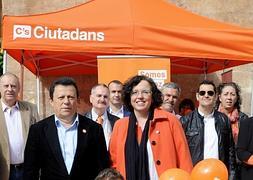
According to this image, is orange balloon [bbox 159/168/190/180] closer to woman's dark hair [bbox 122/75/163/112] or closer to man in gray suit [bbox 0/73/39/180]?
woman's dark hair [bbox 122/75/163/112]

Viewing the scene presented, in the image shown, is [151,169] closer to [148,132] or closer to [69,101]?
[148,132]

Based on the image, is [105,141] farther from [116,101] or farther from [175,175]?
[116,101]

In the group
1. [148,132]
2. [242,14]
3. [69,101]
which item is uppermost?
[242,14]

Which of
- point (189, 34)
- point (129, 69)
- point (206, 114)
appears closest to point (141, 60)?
point (129, 69)

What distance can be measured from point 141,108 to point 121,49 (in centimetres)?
271

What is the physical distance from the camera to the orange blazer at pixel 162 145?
147 inches

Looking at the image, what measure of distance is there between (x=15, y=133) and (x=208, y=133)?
193cm

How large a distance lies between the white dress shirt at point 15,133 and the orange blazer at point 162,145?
4.36 feet

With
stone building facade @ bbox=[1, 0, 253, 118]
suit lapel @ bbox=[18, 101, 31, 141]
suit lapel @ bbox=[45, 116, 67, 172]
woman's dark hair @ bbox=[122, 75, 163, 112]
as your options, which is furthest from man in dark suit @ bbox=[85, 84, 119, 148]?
stone building facade @ bbox=[1, 0, 253, 118]

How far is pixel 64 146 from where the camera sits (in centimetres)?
373

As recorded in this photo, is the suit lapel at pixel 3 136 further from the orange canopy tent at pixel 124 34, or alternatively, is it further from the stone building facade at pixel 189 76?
the stone building facade at pixel 189 76

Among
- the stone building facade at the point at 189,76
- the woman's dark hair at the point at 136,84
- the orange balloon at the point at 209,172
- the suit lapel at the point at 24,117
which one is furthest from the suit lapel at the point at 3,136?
the stone building facade at the point at 189,76

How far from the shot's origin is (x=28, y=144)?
12.3 feet

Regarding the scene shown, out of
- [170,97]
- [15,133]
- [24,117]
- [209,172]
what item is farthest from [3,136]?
[209,172]
